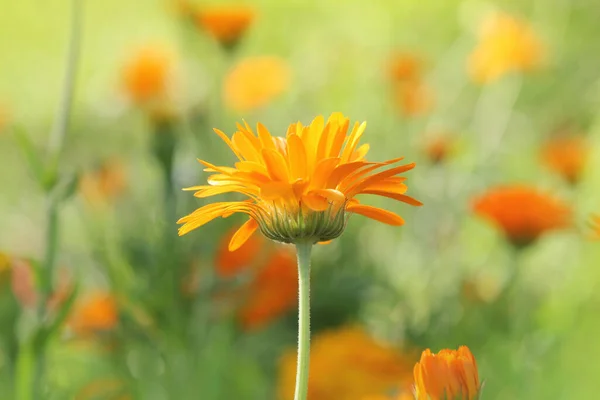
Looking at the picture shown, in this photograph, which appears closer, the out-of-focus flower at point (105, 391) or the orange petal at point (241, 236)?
the orange petal at point (241, 236)

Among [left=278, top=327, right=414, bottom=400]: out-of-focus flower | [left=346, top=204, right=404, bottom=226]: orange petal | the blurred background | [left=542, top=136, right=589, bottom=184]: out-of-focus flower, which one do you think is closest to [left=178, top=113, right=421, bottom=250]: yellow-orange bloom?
[left=346, top=204, right=404, bottom=226]: orange petal

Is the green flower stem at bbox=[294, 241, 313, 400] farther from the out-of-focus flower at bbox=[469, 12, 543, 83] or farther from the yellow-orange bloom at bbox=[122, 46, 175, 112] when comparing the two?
the out-of-focus flower at bbox=[469, 12, 543, 83]

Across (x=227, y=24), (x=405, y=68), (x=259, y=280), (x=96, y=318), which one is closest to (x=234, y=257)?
(x=259, y=280)

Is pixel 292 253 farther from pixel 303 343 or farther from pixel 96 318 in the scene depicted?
pixel 303 343

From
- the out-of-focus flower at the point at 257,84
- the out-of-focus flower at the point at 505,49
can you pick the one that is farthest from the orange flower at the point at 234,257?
the out-of-focus flower at the point at 505,49

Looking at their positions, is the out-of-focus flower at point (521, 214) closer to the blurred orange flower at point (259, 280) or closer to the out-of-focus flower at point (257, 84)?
the blurred orange flower at point (259, 280)
